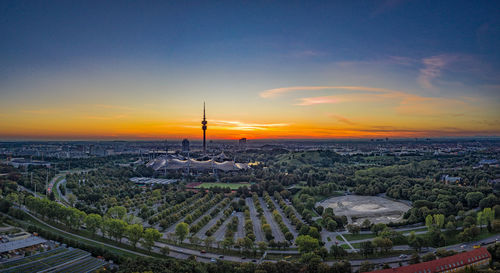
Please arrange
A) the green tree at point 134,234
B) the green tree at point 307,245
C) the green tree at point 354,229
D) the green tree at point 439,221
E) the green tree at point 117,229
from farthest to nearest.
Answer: the green tree at point 439,221
the green tree at point 354,229
the green tree at point 117,229
the green tree at point 134,234
the green tree at point 307,245

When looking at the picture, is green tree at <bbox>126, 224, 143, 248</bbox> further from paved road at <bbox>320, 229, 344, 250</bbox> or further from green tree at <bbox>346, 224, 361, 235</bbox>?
green tree at <bbox>346, 224, 361, 235</bbox>

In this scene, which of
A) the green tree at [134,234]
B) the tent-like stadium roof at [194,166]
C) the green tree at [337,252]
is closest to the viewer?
the green tree at [337,252]

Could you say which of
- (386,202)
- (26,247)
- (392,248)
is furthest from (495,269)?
(26,247)

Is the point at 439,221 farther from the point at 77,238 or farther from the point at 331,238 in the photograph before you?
the point at 77,238

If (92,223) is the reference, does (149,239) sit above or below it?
below


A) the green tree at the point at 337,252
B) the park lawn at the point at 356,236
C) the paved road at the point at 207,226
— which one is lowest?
the paved road at the point at 207,226

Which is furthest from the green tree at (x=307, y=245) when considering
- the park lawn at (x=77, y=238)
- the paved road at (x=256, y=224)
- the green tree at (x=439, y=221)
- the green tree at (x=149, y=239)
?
the green tree at (x=439, y=221)

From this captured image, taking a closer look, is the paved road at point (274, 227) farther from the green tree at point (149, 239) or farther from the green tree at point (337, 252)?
the green tree at point (149, 239)

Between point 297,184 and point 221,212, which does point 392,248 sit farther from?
point 297,184

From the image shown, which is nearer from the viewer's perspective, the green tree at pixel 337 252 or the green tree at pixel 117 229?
the green tree at pixel 337 252

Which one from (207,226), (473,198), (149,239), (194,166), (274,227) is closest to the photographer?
(149,239)

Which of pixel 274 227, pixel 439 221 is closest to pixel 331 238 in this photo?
pixel 274 227

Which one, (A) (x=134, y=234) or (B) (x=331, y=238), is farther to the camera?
→ (B) (x=331, y=238)
